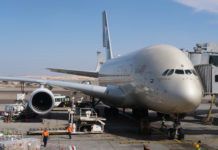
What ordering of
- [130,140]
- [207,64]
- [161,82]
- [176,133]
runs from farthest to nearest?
[207,64] → [130,140] → [176,133] → [161,82]

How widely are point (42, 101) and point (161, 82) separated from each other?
8412mm

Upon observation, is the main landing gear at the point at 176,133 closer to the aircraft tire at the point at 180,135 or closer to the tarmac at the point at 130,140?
the aircraft tire at the point at 180,135

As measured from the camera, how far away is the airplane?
33.6 ft

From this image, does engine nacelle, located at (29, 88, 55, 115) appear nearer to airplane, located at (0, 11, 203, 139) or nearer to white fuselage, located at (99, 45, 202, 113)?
airplane, located at (0, 11, 203, 139)

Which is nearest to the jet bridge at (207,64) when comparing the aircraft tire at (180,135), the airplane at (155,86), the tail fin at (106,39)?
the airplane at (155,86)

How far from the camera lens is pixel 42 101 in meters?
16.0

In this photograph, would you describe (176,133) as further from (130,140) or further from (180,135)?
(130,140)

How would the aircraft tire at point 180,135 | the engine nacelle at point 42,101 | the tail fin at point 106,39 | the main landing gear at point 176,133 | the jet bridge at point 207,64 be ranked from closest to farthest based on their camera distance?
the main landing gear at point 176,133 < the aircraft tire at point 180,135 < the jet bridge at point 207,64 < the engine nacelle at point 42,101 < the tail fin at point 106,39

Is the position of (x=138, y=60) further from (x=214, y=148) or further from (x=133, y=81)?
(x=214, y=148)

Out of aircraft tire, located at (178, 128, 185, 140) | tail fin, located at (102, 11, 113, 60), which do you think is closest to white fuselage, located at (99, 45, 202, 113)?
aircraft tire, located at (178, 128, 185, 140)

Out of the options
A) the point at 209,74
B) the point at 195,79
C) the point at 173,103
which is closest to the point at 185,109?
the point at 173,103

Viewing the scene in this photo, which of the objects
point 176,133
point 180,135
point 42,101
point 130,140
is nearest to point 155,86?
point 176,133

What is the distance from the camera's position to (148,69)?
40.0 ft

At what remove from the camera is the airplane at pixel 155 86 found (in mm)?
10227
